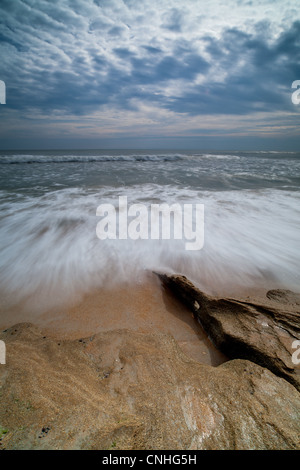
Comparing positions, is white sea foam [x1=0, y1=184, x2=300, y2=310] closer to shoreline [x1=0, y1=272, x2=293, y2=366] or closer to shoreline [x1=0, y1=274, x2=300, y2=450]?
shoreline [x1=0, y1=272, x2=293, y2=366]

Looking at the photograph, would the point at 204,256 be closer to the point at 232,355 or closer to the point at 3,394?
the point at 232,355

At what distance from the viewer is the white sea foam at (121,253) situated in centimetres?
292

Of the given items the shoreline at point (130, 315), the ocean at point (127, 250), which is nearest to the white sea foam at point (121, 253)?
the ocean at point (127, 250)

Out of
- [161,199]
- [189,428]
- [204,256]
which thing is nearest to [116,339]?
[189,428]

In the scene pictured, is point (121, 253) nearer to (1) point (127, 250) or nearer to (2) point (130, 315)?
(1) point (127, 250)

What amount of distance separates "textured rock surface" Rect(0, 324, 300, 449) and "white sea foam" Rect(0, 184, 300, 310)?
3.95 feet

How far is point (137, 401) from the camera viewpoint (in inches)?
48.8

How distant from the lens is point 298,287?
273 cm

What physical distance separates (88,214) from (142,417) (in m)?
5.34

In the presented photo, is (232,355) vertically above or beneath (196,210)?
beneath

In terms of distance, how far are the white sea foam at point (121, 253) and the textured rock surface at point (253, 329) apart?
2.68ft

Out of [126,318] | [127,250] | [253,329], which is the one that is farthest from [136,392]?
[127,250]

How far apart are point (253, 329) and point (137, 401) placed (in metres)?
1.18
